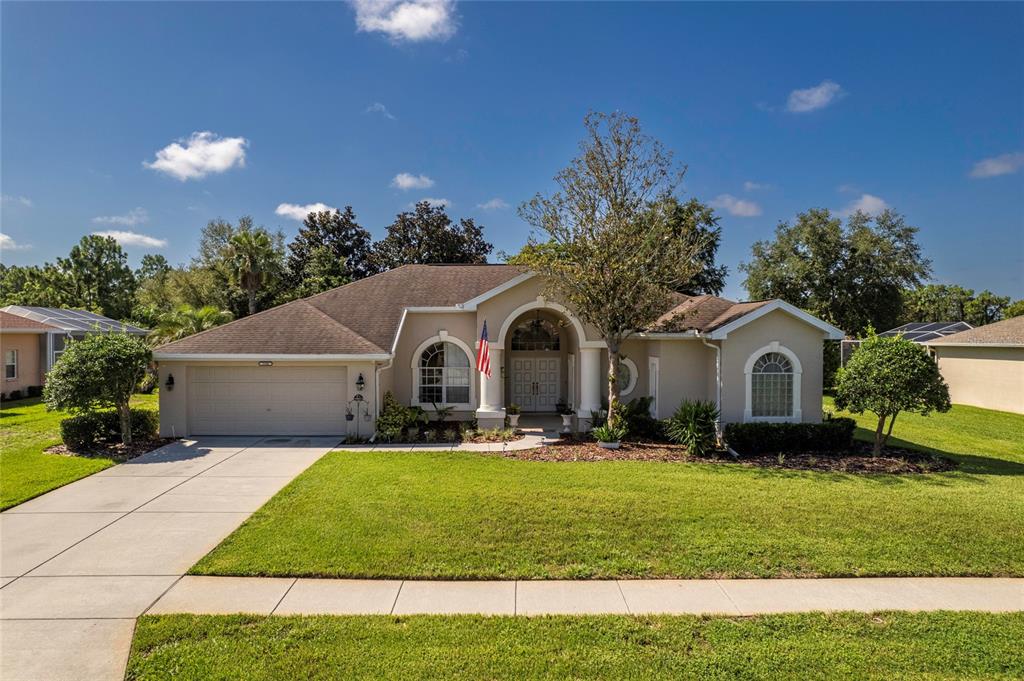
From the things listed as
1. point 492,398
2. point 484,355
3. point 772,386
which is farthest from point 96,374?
point 772,386

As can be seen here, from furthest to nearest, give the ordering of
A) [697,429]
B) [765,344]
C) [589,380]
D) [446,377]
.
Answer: [446,377] < [589,380] < [765,344] < [697,429]

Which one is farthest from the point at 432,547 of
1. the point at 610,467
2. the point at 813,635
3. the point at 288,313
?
the point at 288,313

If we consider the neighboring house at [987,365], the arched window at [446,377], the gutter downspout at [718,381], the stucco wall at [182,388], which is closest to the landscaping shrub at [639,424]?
the gutter downspout at [718,381]

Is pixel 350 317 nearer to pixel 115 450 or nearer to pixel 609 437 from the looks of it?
pixel 115 450

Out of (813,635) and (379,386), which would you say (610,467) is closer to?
(813,635)

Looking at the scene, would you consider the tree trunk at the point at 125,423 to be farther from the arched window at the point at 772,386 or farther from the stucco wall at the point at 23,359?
the arched window at the point at 772,386

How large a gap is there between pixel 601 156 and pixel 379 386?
9306mm

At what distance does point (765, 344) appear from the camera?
46.5ft

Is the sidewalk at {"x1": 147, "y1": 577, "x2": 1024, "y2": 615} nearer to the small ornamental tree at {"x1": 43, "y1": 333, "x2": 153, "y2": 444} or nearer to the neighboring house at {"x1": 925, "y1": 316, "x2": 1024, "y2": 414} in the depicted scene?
the small ornamental tree at {"x1": 43, "y1": 333, "x2": 153, "y2": 444}

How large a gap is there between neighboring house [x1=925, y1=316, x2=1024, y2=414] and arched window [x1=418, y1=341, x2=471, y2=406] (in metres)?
20.4

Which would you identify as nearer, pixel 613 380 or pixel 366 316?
pixel 613 380

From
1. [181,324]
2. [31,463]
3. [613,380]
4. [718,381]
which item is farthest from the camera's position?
[181,324]

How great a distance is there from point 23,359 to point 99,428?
15.7 m

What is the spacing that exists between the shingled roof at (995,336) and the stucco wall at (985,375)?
407 millimetres
